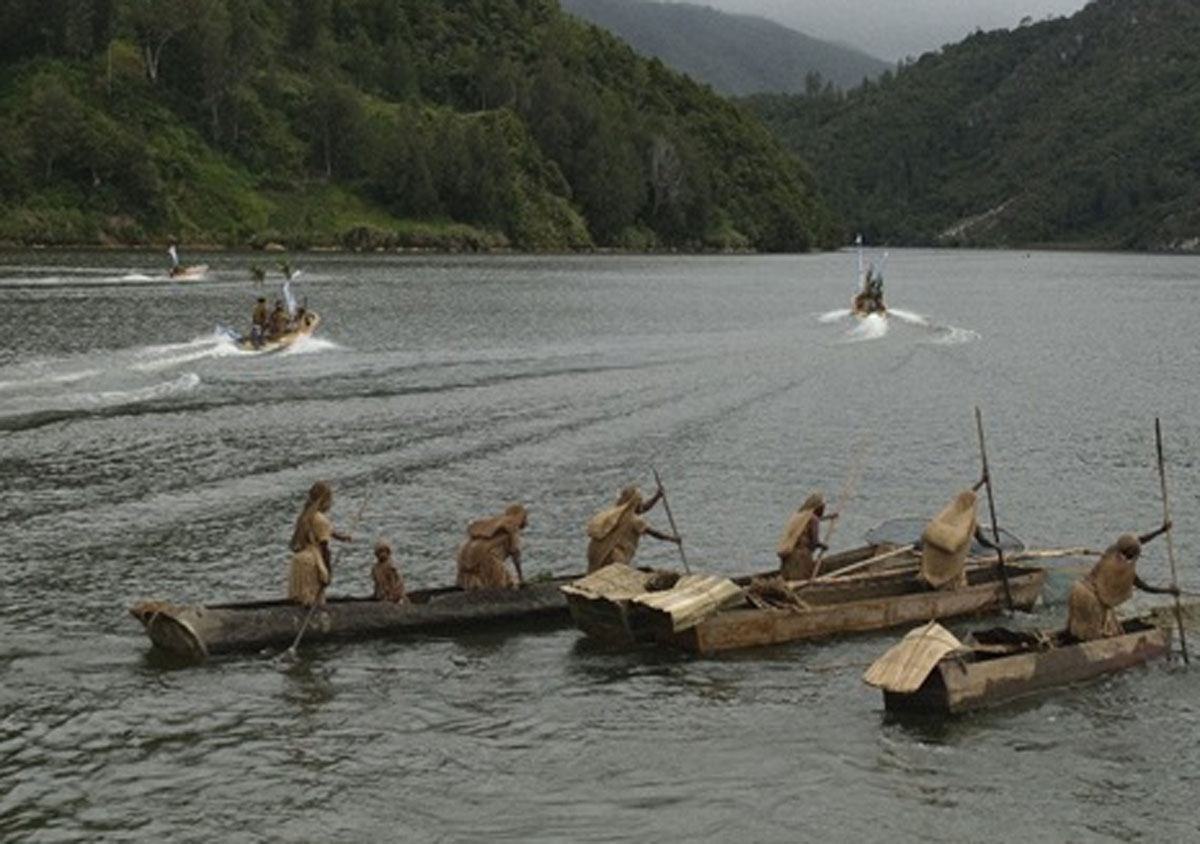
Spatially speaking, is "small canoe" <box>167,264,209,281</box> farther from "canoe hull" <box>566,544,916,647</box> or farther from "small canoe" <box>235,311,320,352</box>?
"canoe hull" <box>566,544,916,647</box>

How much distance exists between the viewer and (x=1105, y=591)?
25.9 metres

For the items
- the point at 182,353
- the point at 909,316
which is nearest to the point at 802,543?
the point at 182,353

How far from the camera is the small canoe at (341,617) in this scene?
25125 millimetres

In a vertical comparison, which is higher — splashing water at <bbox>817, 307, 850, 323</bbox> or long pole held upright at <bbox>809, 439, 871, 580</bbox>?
splashing water at <bbox>817, 307, 850, 323</bbox>

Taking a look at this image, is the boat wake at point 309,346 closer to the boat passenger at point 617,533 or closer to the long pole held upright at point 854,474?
the long pole held upright at point 854,474

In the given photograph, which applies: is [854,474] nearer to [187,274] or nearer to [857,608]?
[857,608]

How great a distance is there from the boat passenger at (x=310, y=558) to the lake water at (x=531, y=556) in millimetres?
1280

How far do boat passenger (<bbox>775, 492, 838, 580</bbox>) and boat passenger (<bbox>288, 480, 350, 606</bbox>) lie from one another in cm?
930

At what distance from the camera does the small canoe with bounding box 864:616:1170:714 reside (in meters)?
23.3

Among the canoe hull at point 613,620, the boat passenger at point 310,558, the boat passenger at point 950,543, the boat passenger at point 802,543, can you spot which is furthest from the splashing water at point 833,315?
the boat passenger at point 310,558

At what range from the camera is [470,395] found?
194 feet

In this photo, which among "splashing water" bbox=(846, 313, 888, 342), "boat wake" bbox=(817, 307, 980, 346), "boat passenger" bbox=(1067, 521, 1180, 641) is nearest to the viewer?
"boat passenger" bbox=(1067, 521, 1180, 641)

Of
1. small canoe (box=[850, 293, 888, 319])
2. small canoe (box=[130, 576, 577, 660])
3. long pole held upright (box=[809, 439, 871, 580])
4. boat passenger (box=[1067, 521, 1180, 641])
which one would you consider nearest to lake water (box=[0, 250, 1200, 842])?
long pole held upright (box=[809, 439, 871, 580])

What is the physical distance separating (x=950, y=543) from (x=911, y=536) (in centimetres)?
301
